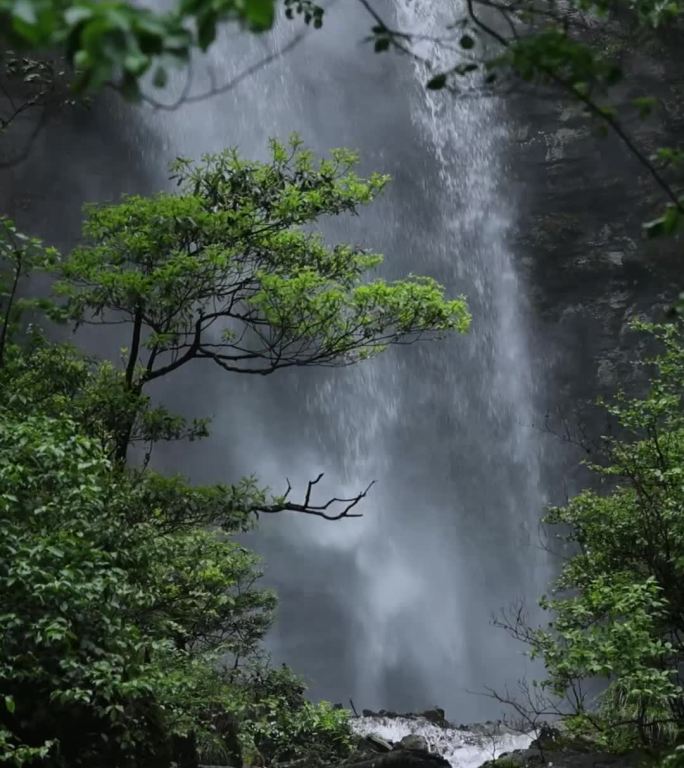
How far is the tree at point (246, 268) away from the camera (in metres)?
6.16

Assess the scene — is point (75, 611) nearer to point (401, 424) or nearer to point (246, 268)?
point (246, 268)

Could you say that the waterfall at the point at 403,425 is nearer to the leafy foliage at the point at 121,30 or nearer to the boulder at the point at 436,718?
the boulder at the point at 436,718

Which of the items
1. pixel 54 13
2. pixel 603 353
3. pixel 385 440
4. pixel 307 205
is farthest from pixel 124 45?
pixel 385 440

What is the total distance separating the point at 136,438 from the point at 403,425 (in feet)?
57.2

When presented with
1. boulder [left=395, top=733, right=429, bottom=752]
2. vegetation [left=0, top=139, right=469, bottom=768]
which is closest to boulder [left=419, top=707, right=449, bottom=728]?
boulder [left=395, top=733, right=429, bottom=752]

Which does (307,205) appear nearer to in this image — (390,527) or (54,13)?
(54,13)

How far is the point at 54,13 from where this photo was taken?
1.10m

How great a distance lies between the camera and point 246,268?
7.16 m

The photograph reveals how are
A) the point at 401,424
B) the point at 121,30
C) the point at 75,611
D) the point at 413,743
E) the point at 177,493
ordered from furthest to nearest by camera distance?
1. the point at 401,424
2. the point at 413,743
3. the point at 177,493
4. the point at 75,611
5. the point at 121,30

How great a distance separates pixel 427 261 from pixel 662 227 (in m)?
22.1

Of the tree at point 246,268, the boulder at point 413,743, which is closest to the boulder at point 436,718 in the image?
the boulder at point 413,743

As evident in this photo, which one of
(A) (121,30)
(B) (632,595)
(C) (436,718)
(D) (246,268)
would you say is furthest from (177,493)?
(C) (436,718)

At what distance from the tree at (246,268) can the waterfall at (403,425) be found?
16.4 meters

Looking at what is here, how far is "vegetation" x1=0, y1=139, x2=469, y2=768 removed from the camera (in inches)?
160
